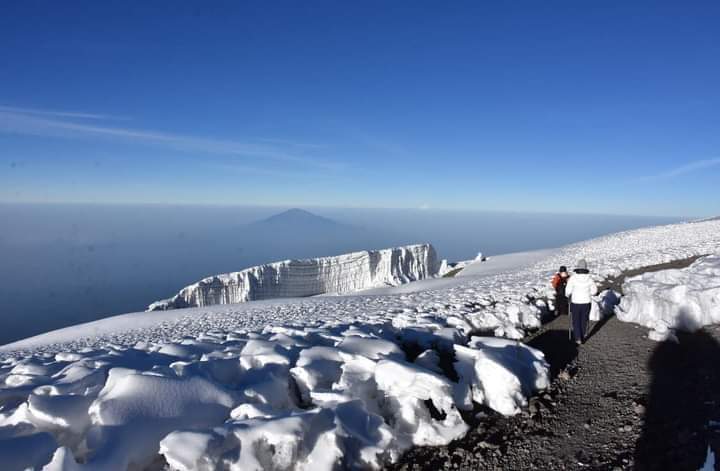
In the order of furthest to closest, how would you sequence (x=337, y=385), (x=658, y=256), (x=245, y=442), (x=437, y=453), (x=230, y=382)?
(x=658, y=256) → (x=230, y=382) → (x=337, y=385) → (x=437, y=453) → (x=245, y=442)

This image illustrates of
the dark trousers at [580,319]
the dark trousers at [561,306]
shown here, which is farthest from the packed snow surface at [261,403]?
the dark trousers at [561,306]

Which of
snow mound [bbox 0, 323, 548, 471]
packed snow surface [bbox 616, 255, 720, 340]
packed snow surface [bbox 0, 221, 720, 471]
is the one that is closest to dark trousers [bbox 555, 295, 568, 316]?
packed snow surface [bbox 616, 255, 720, 340]

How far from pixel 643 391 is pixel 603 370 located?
0.94 metres

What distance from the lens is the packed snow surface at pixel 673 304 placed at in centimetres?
751

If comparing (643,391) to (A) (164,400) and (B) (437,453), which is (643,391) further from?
(A) (164,400)

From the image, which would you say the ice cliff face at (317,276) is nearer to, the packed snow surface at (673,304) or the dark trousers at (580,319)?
the dark trousers at (580,319)

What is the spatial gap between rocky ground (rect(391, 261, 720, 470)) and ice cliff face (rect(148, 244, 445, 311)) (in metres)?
38.3

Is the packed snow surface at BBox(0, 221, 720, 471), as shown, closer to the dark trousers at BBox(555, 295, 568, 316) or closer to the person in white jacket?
the person in white jacket

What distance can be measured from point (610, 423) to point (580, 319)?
364 centimetres

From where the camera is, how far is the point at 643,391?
5199 millimetres

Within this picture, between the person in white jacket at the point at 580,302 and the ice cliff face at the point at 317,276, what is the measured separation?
37164 mm

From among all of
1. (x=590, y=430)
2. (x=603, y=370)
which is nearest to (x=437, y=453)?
(x=590, y=430)

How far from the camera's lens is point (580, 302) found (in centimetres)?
778

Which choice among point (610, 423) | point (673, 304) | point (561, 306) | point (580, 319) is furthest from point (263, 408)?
point (561, 306)
